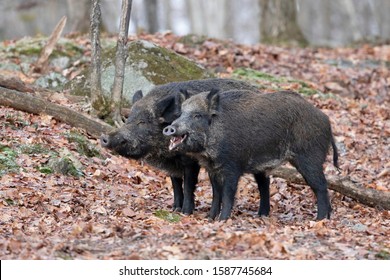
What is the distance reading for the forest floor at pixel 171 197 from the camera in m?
7.34

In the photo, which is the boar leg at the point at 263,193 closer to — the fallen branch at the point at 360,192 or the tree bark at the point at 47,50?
the fallen branch at the point at 360,192

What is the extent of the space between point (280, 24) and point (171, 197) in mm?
11687

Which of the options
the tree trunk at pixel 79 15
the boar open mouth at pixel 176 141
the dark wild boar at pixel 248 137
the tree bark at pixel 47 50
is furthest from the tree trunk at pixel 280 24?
the boar open mouth at pixel 176 141

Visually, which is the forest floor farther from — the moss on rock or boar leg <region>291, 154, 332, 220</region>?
the moss on rock

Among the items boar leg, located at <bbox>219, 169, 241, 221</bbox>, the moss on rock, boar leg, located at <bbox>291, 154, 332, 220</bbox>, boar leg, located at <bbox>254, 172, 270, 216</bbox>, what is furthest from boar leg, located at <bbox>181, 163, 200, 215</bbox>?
the moss on rock

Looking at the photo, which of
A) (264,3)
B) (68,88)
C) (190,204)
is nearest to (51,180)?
(190,204)

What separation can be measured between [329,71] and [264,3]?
4.81 meters

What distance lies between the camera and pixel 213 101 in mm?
9484

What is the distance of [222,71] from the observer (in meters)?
16.1

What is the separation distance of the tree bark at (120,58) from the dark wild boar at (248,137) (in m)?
2.29

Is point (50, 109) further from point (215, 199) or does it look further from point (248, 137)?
point (248, 137)

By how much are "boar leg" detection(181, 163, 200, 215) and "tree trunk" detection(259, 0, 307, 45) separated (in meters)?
12.0

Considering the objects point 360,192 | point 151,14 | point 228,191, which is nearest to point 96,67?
point 228,191

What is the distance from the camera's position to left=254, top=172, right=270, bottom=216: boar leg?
33.3 ft
